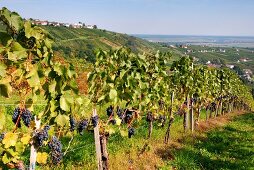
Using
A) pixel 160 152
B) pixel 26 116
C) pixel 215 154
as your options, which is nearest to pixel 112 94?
pixel 26 116

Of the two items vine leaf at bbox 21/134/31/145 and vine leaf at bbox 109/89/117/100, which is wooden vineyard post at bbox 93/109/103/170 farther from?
vine leaf at bbox 21/134/31/145

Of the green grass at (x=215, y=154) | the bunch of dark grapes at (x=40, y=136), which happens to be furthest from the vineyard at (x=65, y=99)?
the green grass at (x=215, y=154)

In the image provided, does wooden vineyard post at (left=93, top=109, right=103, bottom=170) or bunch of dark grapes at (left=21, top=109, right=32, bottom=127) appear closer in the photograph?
bunch of dark grapes at (left=21, top=109, right=32, bottom=127)

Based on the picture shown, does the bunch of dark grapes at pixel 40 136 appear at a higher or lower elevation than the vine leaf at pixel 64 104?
lower

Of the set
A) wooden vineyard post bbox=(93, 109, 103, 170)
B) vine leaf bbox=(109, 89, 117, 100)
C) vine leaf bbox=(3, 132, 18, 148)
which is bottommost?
wooden vineyard post bbox=(93, 109, 103, 170)

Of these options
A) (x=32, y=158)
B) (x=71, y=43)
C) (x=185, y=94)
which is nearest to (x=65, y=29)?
(x=71, y=43)

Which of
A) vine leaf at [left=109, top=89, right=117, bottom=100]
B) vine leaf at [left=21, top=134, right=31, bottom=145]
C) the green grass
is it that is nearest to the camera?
vine leaf at [left=21, top=134, right=31, bottom=145]

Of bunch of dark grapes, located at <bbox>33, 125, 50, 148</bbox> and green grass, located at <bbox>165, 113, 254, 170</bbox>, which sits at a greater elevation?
bunch of dark grapes, located at <bbox>33, 125, 50, 148</bbox>

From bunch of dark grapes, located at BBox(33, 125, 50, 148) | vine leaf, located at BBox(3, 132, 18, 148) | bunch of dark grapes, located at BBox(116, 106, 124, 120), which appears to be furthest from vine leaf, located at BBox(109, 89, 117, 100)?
vine leaf, located at BBox(3, 132, 18, 148)

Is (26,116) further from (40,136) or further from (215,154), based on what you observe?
(215,154)

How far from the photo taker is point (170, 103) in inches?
721

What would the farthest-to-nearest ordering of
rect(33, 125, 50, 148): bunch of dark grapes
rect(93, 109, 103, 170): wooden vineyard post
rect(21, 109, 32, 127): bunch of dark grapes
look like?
rect(93, 109, 103, 170): wooden vineyard post < rect(21, 109, 32, 127): bunch of dark grapes < rect(33, 125, 50, 148): bunch of dark grapes

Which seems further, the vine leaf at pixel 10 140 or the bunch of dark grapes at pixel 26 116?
the bunch of dark grapes at pixel 26 116

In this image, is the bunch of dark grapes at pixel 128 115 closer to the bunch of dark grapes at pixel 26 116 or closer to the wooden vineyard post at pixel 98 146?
the wooden vineyard post at pixel 98 146
